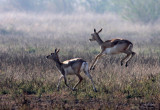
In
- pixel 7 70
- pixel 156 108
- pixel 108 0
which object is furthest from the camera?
pixel 108 0

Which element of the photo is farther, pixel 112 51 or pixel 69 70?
pixel 112 51

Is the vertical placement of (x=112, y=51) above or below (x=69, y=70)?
above

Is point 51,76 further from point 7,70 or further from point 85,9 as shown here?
point 85,9

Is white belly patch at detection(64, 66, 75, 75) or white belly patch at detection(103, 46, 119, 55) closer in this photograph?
white belly patch at detection(64, 66, 75, 75)

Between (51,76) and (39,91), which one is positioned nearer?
(39,91)

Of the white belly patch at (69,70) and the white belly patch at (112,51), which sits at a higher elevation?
the white belly patch at (112,51)

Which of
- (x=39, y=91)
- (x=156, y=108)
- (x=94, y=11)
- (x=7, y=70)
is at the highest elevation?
(x=94, y=11)

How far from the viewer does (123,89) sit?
406 inches

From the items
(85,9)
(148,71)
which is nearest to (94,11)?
(85,9)

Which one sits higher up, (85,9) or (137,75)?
(85,9)

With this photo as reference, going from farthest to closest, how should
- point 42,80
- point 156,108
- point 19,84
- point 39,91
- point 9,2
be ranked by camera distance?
point 9,2 → point 42,80 → point 19,84 → point 39,91 → point 156,108

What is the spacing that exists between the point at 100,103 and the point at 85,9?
56724 mm

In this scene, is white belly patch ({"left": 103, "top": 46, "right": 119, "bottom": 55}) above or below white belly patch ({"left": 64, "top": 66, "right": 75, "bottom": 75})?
above

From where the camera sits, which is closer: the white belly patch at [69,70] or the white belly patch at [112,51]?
the white belly patch at [69,70]
